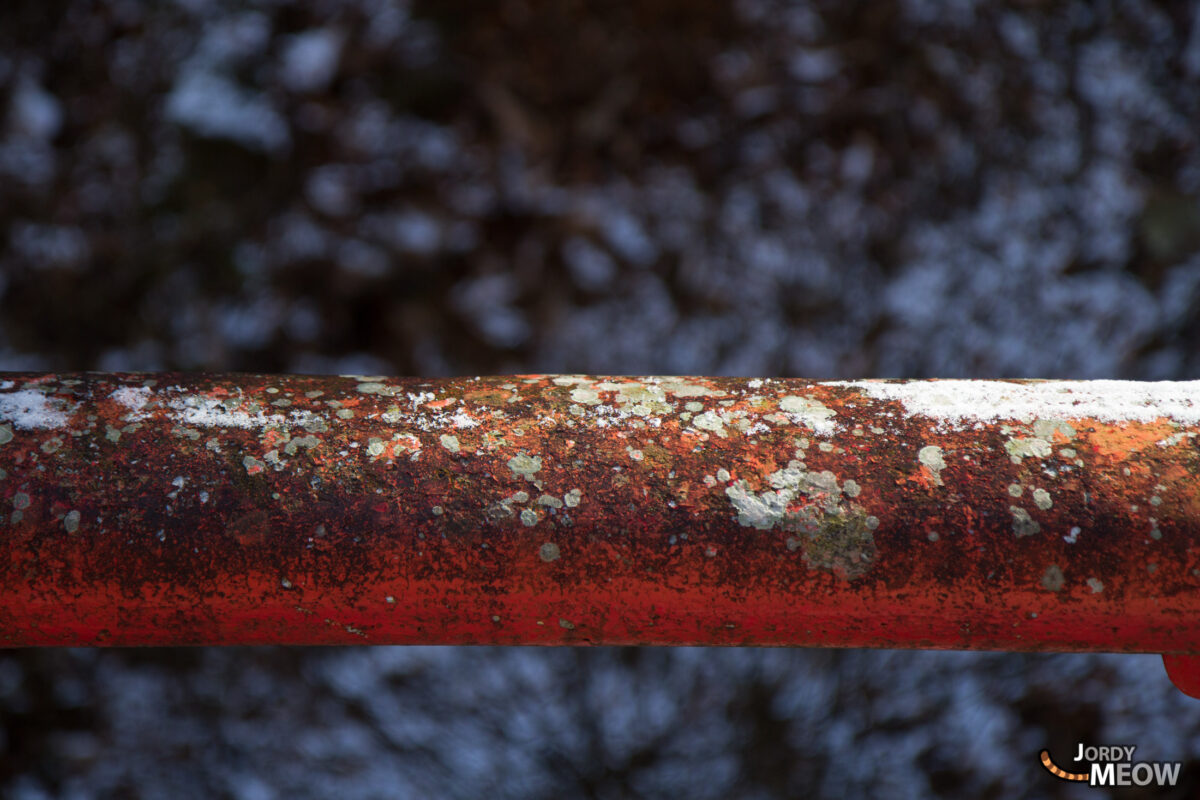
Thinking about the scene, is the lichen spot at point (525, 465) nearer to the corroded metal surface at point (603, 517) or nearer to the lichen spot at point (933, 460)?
the corroded metal surface at point (603, 517)

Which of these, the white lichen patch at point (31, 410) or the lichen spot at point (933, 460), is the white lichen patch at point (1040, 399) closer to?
the lichen spot at point (933, 460)

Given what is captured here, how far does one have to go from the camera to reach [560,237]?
1.17m

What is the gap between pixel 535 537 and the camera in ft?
0.97

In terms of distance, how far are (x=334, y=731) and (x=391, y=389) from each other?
1.13 m

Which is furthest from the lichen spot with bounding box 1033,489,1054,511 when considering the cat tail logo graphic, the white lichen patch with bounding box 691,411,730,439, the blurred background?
the cat tail logo graphic

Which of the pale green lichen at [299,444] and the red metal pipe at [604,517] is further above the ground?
the pale green lichen at [299,444]

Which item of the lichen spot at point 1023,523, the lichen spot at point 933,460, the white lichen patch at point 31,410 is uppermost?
the white lichen patch at point 31,410

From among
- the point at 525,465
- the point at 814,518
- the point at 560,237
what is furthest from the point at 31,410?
the point at 560,237

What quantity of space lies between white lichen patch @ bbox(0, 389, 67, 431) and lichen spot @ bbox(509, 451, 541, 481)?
0.17m

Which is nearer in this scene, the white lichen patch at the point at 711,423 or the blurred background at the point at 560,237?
the white lichen patch at the point at 711,423

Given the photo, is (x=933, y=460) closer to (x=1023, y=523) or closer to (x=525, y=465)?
(x=1023, y=523)

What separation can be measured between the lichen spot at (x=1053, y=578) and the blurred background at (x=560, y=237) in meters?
0.89

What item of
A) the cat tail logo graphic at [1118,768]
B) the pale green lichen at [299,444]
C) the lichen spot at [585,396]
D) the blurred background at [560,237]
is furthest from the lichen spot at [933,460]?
the cat tail logo graphic at [1118,768]

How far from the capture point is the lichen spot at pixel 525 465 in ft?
0.98
